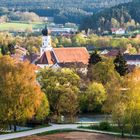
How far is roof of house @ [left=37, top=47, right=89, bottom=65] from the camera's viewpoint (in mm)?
112500

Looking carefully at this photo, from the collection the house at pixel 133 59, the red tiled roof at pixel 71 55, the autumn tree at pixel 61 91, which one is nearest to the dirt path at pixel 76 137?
the autumn tree at pixel 61 91

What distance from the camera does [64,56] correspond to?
380ft

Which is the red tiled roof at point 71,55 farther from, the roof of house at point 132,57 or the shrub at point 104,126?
the shrub at point 104,126

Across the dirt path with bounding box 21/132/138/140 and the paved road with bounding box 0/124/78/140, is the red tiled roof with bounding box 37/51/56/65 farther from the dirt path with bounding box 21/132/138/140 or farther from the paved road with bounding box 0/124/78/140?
the dirt path with bounding box 21/132/138/140

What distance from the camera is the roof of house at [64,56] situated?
11250cm

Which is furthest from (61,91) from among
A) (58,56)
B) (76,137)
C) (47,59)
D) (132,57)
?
(132,57)

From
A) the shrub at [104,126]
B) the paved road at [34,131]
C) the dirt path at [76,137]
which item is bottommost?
the dirt path at [76,137]

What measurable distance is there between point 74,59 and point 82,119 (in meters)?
42.6

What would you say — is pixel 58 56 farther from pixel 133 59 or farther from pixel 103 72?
pixel 103 72

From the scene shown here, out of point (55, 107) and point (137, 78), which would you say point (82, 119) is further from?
point (137, 78)

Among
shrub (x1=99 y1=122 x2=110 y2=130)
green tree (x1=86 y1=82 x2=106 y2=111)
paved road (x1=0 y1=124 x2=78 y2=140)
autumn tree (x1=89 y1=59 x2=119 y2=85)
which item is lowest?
paved road (x1=0 y1=124 x2=78 y2=140)

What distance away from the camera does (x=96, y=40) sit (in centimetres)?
16812

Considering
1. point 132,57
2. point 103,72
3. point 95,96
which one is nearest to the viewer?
point 95,96

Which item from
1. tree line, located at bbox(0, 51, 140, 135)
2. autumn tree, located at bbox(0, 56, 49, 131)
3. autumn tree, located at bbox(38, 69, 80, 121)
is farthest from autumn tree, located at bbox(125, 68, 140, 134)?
autumn tree, located at bbox(0, 56, 49, 131)
